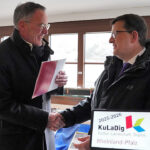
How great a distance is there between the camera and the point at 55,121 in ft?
3.94

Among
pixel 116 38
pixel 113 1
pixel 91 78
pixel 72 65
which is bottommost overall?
pixel 91 78

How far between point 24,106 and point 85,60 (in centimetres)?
448

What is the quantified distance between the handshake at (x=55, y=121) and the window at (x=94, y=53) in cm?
412

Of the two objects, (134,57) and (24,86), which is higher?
(134,57)

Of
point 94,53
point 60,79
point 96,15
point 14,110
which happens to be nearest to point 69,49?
point 94,53

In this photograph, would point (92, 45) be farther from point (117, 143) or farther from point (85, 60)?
point (117, 143)

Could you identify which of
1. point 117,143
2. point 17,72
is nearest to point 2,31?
point 17,72

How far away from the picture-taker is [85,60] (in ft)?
17.9

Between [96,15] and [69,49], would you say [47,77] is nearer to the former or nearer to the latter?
[96,15]

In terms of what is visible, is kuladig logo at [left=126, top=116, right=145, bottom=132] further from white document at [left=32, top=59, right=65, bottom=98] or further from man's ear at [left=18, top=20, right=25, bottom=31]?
man's ear at [left=18, top=20, right=25, bottom=31]

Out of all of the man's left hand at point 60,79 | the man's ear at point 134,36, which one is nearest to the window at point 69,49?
the man's left hand at point 60,79

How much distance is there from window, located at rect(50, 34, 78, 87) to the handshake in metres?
4.30

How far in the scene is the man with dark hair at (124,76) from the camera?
911 mm

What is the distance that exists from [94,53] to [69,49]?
82cm
